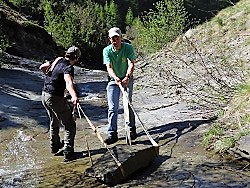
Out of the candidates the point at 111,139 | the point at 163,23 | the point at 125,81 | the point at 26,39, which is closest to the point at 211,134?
the point at 125,81

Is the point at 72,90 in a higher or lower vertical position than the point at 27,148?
higher

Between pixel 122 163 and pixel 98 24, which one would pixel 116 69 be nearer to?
pixel 122 163

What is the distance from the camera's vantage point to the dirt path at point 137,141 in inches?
215

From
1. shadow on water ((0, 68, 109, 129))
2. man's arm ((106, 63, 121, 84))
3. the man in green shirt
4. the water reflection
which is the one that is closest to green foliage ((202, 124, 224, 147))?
the man in green shirt

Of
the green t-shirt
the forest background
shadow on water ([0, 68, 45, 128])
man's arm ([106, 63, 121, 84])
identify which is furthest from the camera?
the forest background

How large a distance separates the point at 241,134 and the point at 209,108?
82.7 inches

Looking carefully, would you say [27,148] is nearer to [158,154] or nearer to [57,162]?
[57,162]

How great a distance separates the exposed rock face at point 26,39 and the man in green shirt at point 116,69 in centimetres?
2086

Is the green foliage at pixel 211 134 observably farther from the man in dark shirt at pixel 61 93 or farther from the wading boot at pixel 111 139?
the man in dark shirt at pixel 61 93

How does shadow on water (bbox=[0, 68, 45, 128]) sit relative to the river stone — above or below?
above

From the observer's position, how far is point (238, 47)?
13.2m

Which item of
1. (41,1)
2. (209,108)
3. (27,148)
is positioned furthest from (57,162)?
(41,1)

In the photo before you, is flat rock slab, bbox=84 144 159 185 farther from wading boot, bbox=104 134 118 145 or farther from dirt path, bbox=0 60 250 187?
wading boot, bbox=104 134 118 145

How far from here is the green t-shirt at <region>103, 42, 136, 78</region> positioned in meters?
7.16
